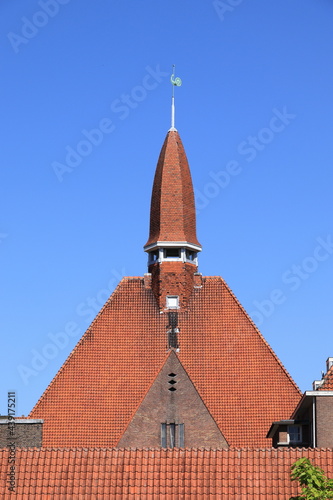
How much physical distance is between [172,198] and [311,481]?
31.3 metres

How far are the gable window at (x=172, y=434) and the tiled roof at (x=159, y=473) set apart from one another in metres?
18.0

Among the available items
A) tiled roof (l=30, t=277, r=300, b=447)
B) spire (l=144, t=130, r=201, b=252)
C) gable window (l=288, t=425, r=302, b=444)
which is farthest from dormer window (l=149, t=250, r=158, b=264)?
gable window (l=288, t=425, r=302, b=444)

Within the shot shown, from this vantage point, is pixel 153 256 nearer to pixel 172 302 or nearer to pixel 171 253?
pixel 171 253

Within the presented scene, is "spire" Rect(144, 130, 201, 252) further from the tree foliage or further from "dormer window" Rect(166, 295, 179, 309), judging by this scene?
the tree foliage

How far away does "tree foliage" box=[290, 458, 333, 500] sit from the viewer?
1163 inches

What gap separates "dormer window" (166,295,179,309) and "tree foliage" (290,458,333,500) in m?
27.0

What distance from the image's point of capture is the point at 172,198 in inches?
2355

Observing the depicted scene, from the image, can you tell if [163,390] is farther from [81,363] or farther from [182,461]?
[182,461]

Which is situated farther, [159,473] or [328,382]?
[328,382]

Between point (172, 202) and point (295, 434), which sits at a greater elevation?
point (172, 202)

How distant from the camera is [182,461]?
3353 cm

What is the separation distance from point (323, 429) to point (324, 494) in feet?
32.4

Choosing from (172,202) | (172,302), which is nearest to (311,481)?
(172,302)

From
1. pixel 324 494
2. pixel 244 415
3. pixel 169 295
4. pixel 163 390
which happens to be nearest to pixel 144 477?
pixel 324 494
